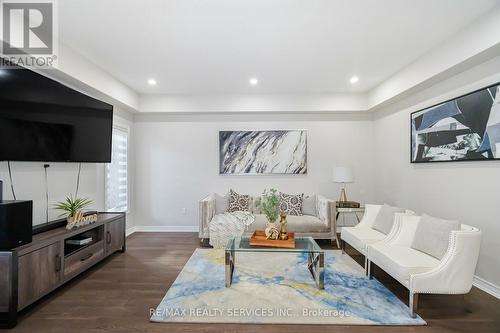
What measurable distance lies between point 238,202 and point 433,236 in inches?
120

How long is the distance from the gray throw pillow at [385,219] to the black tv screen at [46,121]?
4.13m

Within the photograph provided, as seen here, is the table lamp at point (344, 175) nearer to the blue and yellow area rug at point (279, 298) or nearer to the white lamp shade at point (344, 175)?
the white lamp shade at point (344, 175)

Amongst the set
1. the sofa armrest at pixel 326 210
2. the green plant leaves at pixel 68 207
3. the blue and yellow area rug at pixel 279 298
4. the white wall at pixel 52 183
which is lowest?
the blue and yellow area rug at pixel 279 298

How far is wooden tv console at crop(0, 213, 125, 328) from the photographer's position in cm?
209

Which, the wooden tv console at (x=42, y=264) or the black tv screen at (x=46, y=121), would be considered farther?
the black tv screen at (x=46, y=121)

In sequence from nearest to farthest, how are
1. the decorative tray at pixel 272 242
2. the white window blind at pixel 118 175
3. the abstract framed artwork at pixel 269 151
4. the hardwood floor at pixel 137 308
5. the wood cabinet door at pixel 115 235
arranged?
the hardwood floor at pixel 137 308
the decorative tray at pixel 272 242
the wood cabinet door at pixel 115 235
the white window blind at pixel 118 175
the abstract framed artwork at pixel 269 151

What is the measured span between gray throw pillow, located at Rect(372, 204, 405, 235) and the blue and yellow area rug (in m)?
0.61

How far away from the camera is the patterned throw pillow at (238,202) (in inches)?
Answer: 187

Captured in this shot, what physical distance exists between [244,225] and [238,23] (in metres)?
2.93

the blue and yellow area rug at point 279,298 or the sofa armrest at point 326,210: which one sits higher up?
the sofa armrest at point 326,210

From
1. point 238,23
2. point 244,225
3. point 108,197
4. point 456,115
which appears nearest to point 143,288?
point 244,225

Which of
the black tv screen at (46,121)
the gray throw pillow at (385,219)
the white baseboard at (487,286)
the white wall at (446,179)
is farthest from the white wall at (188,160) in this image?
the white baseboard at (487,286)

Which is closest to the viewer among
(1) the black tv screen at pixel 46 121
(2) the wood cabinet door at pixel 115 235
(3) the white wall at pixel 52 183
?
(1) the black tv screen at pixel 46 121

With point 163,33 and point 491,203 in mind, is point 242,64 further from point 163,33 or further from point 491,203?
point 491,203
